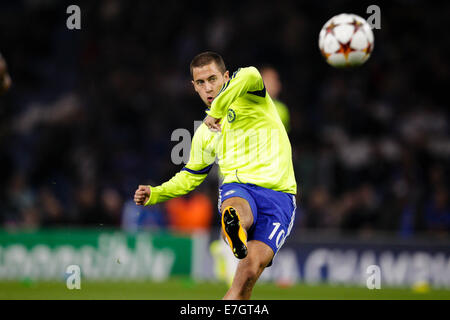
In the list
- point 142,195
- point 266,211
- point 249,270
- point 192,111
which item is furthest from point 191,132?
point 249,270

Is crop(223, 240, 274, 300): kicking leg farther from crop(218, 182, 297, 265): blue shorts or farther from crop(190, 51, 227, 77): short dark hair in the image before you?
crop(190, 51, 227, 77): short dark hair

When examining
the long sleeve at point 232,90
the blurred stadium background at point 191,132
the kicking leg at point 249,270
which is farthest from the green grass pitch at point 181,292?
the long sleeve at point 232,90

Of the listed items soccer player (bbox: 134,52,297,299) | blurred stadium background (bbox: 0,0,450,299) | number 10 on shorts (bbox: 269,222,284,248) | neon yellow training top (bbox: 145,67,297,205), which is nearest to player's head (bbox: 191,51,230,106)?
soccer player (bbox: 134,52,297,299)

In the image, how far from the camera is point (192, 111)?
15789 millimetres

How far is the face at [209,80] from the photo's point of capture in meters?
5.94

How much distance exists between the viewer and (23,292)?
9.45 metres

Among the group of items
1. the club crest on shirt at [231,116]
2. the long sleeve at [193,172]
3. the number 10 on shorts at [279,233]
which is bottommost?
the number 10 on shorts at [279,233]

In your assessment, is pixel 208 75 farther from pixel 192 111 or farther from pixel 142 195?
pixel 192 111

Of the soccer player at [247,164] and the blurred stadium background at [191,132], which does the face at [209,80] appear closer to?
the soccer player at [247,164]

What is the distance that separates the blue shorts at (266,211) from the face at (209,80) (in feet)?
2.42

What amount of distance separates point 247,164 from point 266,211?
39 centimetres
